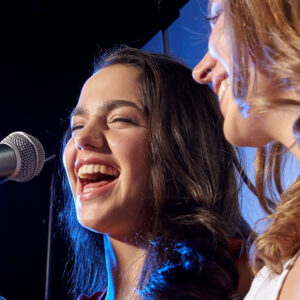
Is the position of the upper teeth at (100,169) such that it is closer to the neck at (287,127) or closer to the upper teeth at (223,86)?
the upper teeth at (223,86)

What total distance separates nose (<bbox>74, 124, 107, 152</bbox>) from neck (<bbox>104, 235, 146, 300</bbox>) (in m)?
0.26

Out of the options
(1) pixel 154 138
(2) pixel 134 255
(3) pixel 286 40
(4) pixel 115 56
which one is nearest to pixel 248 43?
(3) pixel 286 40

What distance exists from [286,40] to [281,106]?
0.10 metres

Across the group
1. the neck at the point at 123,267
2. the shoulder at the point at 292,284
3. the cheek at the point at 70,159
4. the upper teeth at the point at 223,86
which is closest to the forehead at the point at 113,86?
the cheek at the point at 70,159

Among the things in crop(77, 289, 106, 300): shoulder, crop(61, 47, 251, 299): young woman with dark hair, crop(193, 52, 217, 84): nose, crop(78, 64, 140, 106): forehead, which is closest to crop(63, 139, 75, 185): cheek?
crop(61, 47, 251, 299): young woman with dark hair

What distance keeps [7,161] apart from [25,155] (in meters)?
0.07

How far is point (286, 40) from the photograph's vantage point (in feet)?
Answer: 2.33

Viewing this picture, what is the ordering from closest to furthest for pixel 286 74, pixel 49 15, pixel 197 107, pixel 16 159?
pixel 286 74 → pixel 16 159 → pixel 197 107 → pixel 49 15

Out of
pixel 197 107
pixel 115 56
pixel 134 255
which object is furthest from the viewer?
pixel 115 56

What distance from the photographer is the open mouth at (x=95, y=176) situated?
1309 mm

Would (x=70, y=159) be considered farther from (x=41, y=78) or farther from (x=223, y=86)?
(x=41, y=78)

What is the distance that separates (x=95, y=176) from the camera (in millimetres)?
1359

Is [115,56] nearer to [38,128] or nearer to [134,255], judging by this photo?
[134,255]

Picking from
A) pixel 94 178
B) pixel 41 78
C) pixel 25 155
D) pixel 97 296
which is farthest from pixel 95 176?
pixel 41 78
